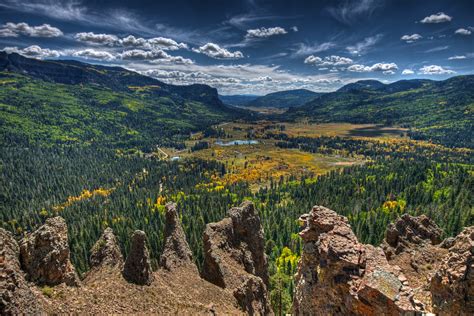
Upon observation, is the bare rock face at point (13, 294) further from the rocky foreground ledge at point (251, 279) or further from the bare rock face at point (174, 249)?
the bare rock face at point (174, 249)

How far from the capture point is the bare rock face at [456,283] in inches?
846

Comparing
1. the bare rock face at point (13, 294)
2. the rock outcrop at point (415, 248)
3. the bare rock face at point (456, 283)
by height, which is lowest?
the rock outcrop at point (415, 248)

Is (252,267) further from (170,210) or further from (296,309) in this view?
(296,309)

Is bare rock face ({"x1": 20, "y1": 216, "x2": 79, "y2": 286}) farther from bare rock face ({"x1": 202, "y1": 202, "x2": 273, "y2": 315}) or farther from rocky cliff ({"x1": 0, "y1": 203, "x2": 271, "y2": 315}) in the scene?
Result: bare rock face ({"x1": 202, "y1": 202, "x2": 273, "y2": 315})

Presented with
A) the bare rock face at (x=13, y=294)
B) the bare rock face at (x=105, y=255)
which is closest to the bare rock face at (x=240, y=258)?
the bare rock face at (x=105, y=255)

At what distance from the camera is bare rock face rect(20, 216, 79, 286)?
2678 cm

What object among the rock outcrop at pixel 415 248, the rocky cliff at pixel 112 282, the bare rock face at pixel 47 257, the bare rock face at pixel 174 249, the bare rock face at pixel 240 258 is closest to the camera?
the rocky cliff at pixel 112 282

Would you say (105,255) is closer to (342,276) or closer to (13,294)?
(13,294)

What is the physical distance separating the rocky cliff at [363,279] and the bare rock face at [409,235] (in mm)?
10385

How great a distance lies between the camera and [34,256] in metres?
27.0

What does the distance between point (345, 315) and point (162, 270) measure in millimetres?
29957

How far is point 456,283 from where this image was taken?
22312 mm

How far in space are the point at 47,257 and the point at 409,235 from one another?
52885mm

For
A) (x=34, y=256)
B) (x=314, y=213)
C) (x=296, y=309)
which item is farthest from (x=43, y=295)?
(x=314, y=213)
